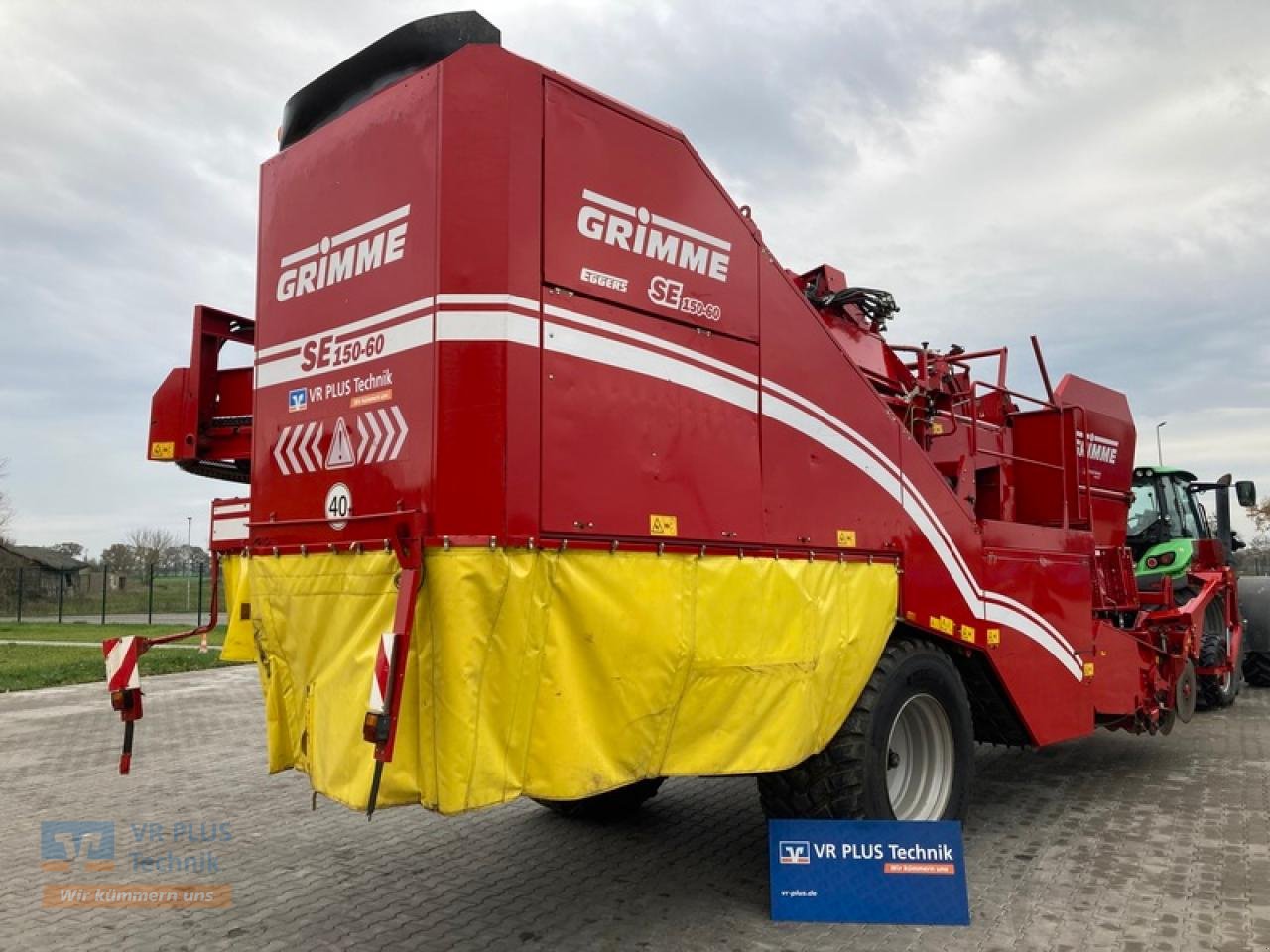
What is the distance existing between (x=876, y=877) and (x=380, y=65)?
Answer: 4057mm

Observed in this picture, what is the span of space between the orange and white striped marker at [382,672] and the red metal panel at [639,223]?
4.60ft

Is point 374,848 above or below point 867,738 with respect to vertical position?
below

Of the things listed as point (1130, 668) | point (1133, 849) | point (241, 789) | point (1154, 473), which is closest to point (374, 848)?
point (241, 789)

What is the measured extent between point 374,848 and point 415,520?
307 cm

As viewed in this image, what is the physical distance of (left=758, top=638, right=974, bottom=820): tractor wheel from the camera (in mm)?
4320

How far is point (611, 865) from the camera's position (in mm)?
5047

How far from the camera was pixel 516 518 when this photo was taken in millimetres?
3195

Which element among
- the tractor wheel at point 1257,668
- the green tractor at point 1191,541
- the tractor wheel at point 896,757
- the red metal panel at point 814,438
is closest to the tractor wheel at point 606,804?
the tractor wheel at point 896,757

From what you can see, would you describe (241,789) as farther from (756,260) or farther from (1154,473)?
(1154,473)

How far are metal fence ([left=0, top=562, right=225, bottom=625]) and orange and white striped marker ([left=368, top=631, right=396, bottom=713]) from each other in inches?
1176

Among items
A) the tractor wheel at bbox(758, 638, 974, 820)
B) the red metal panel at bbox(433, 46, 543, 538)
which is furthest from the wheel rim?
the red metal panel at bbox(433, 46, 543, 538)

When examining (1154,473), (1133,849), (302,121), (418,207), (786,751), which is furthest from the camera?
(1154,473)

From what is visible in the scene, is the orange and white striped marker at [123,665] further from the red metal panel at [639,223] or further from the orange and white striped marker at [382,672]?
A: the red metal panel at [639,223]

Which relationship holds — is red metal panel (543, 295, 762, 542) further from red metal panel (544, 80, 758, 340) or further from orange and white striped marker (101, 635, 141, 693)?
orange and white striped marker (101, 635, 141, 693)
